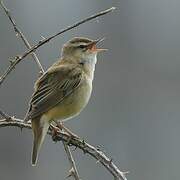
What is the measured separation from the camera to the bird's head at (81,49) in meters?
5.66

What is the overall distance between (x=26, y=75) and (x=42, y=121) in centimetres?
954

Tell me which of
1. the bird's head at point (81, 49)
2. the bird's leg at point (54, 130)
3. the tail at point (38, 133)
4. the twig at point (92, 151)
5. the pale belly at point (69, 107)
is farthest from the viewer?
the bird's head at point (81, 49)

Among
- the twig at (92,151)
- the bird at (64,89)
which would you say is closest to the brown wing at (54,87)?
the bird at (64,89)

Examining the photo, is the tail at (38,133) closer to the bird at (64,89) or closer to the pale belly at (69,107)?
the bird at (64,89)

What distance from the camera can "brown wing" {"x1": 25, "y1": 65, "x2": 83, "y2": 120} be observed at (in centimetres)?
510

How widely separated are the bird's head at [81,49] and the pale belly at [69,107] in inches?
16.0

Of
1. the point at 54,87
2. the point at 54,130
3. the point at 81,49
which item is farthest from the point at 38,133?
the point at 81,49

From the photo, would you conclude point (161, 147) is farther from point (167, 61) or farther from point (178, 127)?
point (167, 61)

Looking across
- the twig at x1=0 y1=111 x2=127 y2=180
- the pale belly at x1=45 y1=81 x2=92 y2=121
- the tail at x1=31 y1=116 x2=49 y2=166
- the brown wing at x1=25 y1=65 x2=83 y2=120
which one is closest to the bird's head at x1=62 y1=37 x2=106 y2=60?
the brown wing at x1=25 y1=65 x2=83 y2=120

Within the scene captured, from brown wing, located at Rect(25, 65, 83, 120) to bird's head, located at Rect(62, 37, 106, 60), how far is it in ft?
0.42

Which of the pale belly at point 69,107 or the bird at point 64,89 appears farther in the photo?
the pale belly at point 69,107

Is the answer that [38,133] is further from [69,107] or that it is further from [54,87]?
[54,87]

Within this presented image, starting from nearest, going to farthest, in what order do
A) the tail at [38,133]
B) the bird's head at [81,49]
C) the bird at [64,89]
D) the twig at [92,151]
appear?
the twig at [92,151] < the tail at [38,133] < the bird at [64,89] < the bird's head at [81,49]

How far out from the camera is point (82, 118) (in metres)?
14.1
